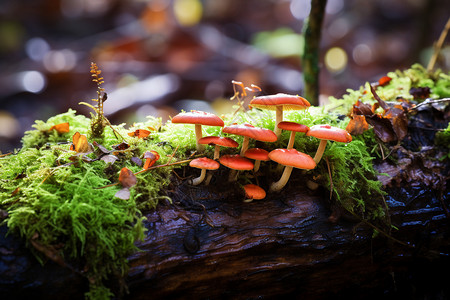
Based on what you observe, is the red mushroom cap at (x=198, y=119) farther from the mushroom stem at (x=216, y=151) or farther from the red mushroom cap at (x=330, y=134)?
the red mushroom cap at (x=330, y=134)

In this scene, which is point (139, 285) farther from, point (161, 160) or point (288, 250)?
point (288, 250)

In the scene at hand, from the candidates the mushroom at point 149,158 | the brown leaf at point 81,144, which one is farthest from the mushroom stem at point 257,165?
the brown leaf at point 81,144

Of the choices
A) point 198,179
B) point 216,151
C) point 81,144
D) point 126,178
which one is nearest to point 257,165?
point 216,151

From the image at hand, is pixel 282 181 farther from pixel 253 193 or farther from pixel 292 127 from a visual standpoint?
pixel 292 127

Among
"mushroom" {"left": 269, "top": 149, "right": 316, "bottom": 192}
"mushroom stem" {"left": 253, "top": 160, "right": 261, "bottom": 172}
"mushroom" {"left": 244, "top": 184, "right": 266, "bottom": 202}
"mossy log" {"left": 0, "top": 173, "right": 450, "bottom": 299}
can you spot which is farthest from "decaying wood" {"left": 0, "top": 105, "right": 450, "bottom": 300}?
"mushroom" {"left": 269, "top": 149, "right": 316, "bottom": 192}

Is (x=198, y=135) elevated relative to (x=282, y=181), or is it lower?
elevated

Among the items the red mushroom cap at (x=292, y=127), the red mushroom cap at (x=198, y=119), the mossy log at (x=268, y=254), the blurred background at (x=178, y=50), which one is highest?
the blurred background at (x=178, y=50)

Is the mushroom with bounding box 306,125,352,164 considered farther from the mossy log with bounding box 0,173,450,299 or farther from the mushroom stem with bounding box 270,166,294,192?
the mossy log with bounding box 0,173,450,299
